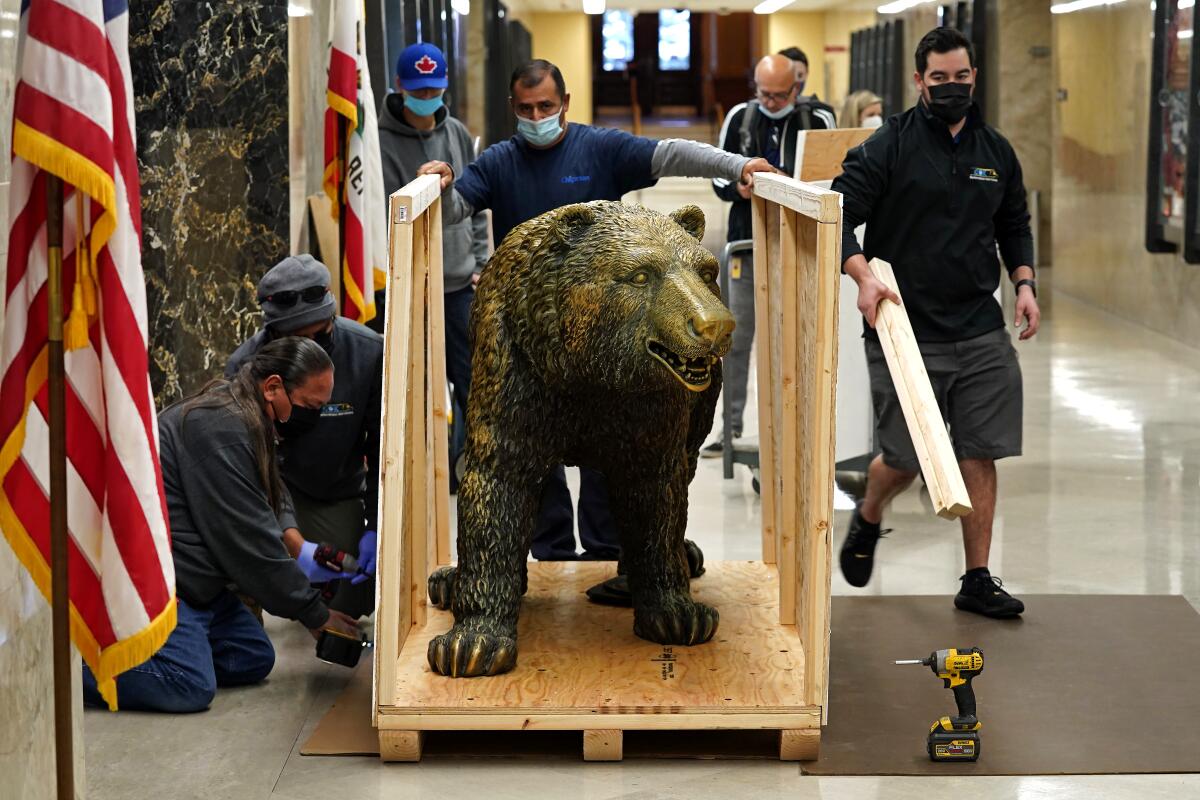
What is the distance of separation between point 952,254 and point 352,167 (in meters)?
2.33

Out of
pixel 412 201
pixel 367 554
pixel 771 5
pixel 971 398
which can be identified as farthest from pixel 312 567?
pixel 771 5

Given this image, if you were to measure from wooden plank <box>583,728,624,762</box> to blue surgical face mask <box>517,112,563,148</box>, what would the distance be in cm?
200

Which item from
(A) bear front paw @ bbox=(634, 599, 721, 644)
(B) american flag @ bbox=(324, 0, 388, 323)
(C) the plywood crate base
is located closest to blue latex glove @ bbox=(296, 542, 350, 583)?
(C) the plywood crate base

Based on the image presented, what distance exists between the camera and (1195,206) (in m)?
9.55

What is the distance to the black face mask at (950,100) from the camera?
494 cm

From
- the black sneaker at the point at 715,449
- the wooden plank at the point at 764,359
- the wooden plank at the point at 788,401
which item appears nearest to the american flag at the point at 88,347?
the wooden plank at the point at 788,401

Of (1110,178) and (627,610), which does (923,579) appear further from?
(1110,178)

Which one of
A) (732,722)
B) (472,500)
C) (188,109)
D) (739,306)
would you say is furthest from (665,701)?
(739,306)

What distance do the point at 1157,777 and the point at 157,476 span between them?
2.46m

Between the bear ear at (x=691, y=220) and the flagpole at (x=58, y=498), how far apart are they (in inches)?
75.2

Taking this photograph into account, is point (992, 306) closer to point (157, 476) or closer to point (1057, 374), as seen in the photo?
point (157, 476)

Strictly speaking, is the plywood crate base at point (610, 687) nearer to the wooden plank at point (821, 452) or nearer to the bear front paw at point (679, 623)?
the bear front paw at point (679, 623)

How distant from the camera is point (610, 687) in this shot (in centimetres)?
408

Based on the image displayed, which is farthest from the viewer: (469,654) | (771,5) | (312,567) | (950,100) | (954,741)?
(771,5)
